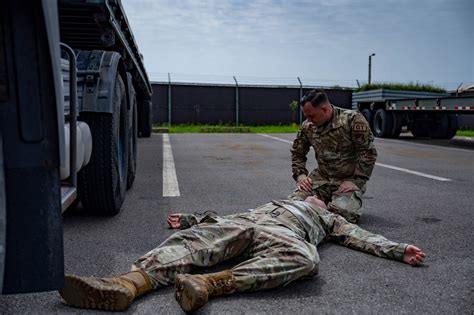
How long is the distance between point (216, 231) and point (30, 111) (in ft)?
4.86

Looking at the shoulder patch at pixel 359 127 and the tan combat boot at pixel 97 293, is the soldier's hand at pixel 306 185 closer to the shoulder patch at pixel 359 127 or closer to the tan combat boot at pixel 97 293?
the shoulder patch at pixel 359 127

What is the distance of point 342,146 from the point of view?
4773 millimetres

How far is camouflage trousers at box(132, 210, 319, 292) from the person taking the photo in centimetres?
280

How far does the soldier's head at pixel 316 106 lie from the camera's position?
457 cm

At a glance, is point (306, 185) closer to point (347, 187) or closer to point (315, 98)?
point (347, 187)

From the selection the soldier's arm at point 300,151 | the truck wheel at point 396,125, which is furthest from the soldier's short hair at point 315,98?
the truck wheel at point 396,125

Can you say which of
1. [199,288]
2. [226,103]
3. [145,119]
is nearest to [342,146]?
[199,288]

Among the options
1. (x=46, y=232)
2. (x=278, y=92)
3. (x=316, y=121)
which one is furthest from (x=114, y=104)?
(x=278, y=92)

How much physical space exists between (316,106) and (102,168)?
5.82 ft

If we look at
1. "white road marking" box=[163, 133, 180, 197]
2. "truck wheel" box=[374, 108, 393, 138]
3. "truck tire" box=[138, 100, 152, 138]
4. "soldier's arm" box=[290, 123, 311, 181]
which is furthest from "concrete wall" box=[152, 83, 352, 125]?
"soldier's arm" box=[290, 123, 311, 181]

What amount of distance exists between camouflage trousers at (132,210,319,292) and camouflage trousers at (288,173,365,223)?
46.3 inches

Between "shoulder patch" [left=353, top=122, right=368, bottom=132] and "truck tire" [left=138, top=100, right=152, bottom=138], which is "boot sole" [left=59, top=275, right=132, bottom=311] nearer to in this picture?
"shoulder patch" [left=353, top=122, right=368, bottom=132]

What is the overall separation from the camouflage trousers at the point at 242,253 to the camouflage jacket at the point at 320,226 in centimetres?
8

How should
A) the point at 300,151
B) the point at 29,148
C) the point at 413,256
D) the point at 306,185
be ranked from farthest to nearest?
the point at 300,151 → the point at 306,185 → the point at 413,256 → the point at 29,148
